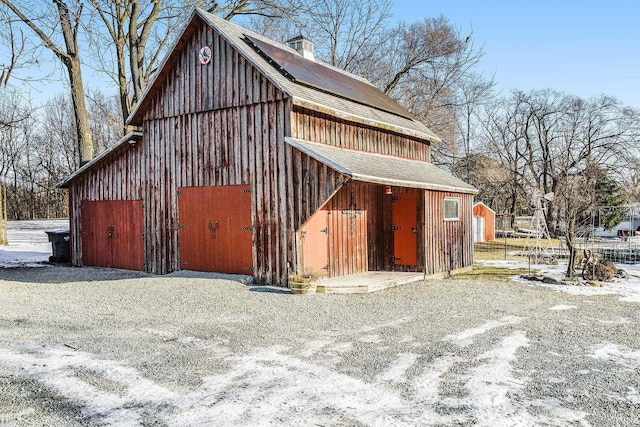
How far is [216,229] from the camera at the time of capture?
12.2 metres

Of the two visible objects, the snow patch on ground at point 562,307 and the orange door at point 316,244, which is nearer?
the snow patch on ground at point 562,307

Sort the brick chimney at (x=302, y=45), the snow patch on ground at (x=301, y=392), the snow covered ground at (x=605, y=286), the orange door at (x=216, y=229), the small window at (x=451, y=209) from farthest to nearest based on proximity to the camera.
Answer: the brick chimney at (x=302, y=45) → the small window at (x=451, y=209) → the orange door at (x=216, y=229) → the snow covered ground at (x=605, y=286) → the snow patch on ground at (x=301, y=392)

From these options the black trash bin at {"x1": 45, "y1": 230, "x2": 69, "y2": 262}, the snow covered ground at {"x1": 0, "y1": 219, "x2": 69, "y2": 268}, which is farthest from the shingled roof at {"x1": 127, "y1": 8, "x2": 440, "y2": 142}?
the snow covered ground at {"x1": 0, "y1": 219, "x2": 69, "y2": 268}

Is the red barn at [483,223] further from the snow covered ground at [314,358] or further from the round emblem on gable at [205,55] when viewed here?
the round emblem on gable at [205,55]

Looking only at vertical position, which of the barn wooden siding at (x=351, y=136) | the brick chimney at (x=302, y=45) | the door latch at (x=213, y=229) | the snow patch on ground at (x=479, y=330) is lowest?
the snow patch on ground at (x=479, y=330)

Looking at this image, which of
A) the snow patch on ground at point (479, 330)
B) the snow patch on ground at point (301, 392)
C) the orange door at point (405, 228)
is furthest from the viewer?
the orange door at point (405, 228)

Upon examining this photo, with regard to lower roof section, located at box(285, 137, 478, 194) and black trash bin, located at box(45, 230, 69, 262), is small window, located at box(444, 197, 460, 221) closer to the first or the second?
lower roof section, located at box(285, 137, 478, 194)

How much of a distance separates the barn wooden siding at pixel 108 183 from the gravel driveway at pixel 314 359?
4.48 m

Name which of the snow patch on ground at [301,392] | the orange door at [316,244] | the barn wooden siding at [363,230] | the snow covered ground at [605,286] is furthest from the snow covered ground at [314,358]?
the barn wooden siding at [363,230]

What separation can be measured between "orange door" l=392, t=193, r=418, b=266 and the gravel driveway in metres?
3.01

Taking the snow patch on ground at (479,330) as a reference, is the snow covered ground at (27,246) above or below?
above

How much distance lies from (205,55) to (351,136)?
4058 mm

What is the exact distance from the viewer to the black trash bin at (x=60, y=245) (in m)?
16.1

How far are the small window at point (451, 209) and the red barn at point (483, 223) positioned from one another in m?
13.5
